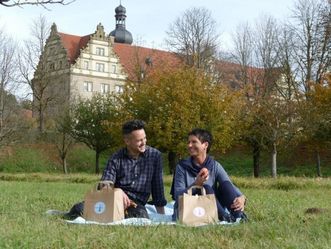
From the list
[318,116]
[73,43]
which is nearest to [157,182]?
[318,116]

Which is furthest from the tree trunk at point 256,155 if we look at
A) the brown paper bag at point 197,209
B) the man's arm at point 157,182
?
the brown paper bag at point 197,209

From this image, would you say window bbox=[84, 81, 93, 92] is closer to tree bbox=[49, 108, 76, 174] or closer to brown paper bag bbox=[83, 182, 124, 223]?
tree bbox=[49, 108, 76, 174]

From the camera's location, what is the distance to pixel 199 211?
575 cm

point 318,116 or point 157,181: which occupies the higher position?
point 318,116

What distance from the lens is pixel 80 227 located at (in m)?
5.20

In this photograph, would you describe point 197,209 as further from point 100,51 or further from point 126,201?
point 100,51

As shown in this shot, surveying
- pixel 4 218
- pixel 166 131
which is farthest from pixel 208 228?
pixel 166 131

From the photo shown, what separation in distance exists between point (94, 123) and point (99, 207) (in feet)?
91.8

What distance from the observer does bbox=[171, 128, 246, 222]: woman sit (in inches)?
247

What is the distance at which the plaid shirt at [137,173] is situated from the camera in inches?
263

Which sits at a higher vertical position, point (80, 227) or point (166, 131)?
point (166, 131)

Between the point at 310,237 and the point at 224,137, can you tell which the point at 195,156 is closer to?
the point at 310,237

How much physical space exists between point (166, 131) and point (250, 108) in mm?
5250

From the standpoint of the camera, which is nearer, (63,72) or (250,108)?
(250,108)
